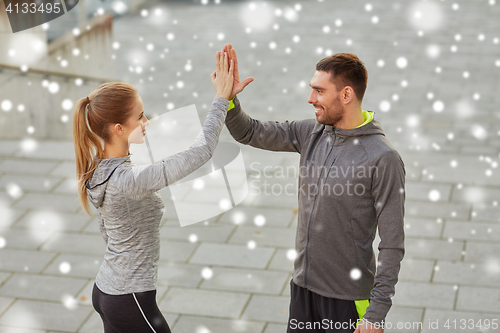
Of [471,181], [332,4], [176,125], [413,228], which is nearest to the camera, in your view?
[413,228]

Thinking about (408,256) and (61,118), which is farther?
(61,118)

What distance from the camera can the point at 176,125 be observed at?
914 cm

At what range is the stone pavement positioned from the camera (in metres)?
4.84

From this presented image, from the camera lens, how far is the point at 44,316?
4758 millimetres

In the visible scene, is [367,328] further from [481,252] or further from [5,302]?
[5,302]

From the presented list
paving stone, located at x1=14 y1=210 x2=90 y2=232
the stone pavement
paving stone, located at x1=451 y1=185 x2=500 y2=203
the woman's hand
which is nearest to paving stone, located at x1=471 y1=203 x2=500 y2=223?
the stone pavement

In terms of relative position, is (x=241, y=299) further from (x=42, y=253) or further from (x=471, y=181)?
(x=471, y=181)

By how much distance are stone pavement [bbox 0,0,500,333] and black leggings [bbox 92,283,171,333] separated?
166cm

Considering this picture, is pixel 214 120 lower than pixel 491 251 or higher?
higher

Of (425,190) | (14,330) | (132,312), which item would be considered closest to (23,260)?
(14,330)

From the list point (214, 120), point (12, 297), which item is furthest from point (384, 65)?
point (214, 120)

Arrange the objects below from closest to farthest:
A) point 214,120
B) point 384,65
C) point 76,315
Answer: point 214,120 → point 76,315 → point 384,65

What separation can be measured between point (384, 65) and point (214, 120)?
974 centimetres

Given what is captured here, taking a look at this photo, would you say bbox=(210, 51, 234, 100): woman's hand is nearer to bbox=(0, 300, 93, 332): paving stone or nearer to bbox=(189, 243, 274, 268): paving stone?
bbox=(0, 300, 93, 332): paving stone
